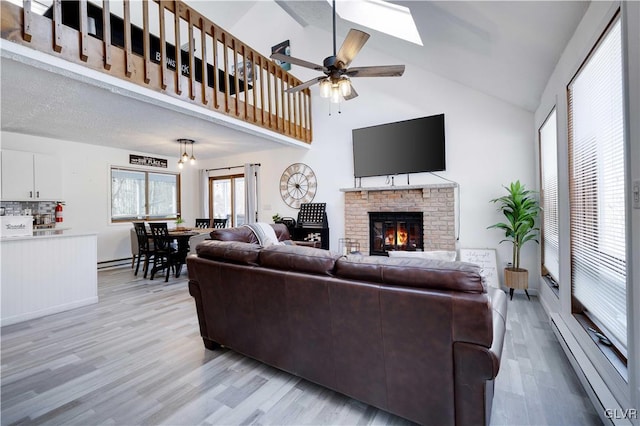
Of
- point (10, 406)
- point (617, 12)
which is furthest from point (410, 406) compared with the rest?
point (10, 406)

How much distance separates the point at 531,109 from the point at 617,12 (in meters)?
2.70

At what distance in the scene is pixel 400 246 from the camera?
15.5ft

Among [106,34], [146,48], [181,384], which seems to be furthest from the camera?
[146,48]

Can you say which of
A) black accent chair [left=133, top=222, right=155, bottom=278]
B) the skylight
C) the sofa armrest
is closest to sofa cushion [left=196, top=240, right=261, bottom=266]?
the sofa armrest

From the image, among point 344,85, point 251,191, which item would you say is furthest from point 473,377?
point 251,191

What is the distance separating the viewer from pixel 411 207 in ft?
14.9

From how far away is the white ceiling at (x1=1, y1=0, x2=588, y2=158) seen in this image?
6.92ft

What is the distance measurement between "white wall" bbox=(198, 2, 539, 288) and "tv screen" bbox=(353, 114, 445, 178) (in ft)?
0.51

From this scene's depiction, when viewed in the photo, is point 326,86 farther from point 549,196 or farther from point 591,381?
point 591,381

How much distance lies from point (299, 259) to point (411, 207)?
3.27 metres

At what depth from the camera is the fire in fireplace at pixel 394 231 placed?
4570 mm

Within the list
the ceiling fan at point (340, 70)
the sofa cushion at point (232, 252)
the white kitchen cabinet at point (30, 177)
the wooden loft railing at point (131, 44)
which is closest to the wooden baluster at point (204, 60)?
the wooden loft railing at point (131, 44)

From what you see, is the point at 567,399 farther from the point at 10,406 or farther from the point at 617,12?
the point at 10,406

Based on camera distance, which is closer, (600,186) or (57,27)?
(600,186)
